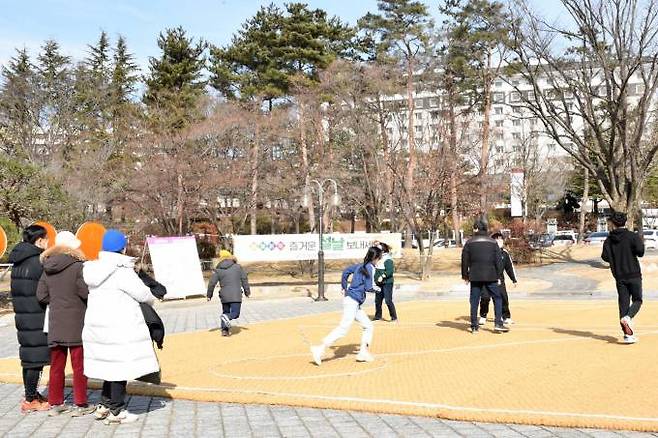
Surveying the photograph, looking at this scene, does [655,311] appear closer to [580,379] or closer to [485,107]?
[580,379]

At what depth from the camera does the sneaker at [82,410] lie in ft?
19.5

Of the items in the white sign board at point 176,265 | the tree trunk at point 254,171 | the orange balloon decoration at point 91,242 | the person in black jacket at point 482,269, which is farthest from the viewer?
the tree trunk at point 254,171

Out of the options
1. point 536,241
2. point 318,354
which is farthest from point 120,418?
point 536,241

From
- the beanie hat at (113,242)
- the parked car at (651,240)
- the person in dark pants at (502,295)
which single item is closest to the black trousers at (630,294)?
the person in dark pants at (502,295)

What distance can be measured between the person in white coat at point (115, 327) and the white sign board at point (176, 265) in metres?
16.1

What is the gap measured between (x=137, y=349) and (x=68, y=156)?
36.5 metres

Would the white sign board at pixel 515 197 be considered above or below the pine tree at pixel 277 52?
below

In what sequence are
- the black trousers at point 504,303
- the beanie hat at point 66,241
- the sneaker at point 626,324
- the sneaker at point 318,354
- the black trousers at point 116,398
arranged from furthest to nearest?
the black trousers at point 504,303
the sneaker at point 626,324
the sneaker at point 318,354
the beanie hat at point 66,241
the black trousers at point 116,398

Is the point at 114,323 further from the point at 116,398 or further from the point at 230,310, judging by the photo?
the point at 230,310

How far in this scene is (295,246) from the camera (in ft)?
79.6

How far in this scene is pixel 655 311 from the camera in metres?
12.6

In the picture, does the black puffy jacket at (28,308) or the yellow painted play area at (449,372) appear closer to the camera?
the yellow painted play area at (449,372)

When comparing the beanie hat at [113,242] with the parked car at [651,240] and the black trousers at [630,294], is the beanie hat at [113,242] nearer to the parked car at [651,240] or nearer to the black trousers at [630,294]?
the black trousers at [630,294]

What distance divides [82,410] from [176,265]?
16167mm
